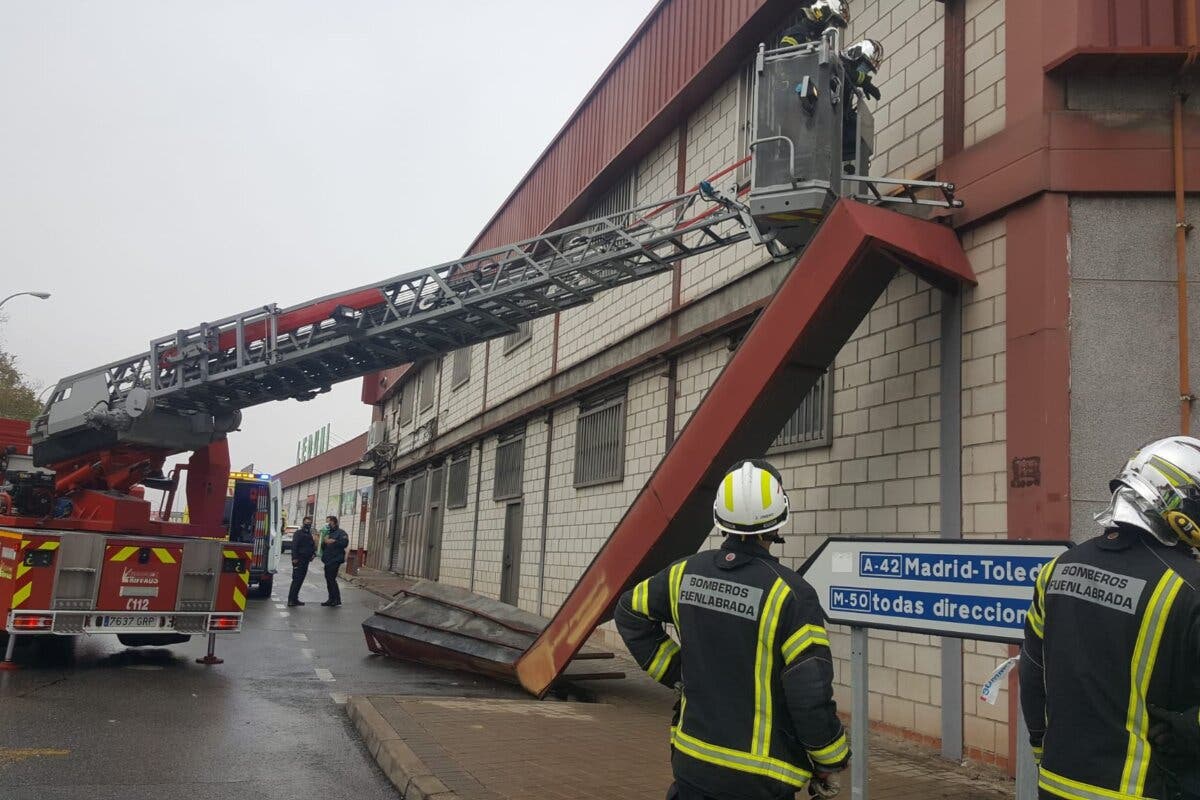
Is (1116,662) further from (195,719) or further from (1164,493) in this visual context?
(195,719)

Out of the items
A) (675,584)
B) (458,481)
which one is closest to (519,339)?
(458,481)

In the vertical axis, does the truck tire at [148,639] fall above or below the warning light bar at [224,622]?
below

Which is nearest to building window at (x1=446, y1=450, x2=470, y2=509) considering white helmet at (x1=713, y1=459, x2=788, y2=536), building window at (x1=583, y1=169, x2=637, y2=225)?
building window at (x1=583, y1=169, x2=637, y2=225)

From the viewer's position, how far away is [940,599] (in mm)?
3867

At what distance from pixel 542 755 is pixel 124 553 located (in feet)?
18.8

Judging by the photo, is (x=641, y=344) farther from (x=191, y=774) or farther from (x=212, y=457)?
(x=191, y=774)

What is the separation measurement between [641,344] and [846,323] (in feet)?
19.1

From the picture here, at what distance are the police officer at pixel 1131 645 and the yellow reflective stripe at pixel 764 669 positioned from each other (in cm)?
75

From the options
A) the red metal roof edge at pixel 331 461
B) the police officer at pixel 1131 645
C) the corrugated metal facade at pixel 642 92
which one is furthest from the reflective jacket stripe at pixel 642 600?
the red metal roof edge at pixel 331 461

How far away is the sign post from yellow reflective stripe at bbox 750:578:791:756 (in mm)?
520

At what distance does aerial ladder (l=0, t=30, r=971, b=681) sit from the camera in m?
7.36

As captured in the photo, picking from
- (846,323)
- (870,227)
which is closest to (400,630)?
(846,323)

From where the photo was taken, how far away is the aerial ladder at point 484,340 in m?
7.36

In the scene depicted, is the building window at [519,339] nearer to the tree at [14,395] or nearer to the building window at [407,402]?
the building window at [407,402]
